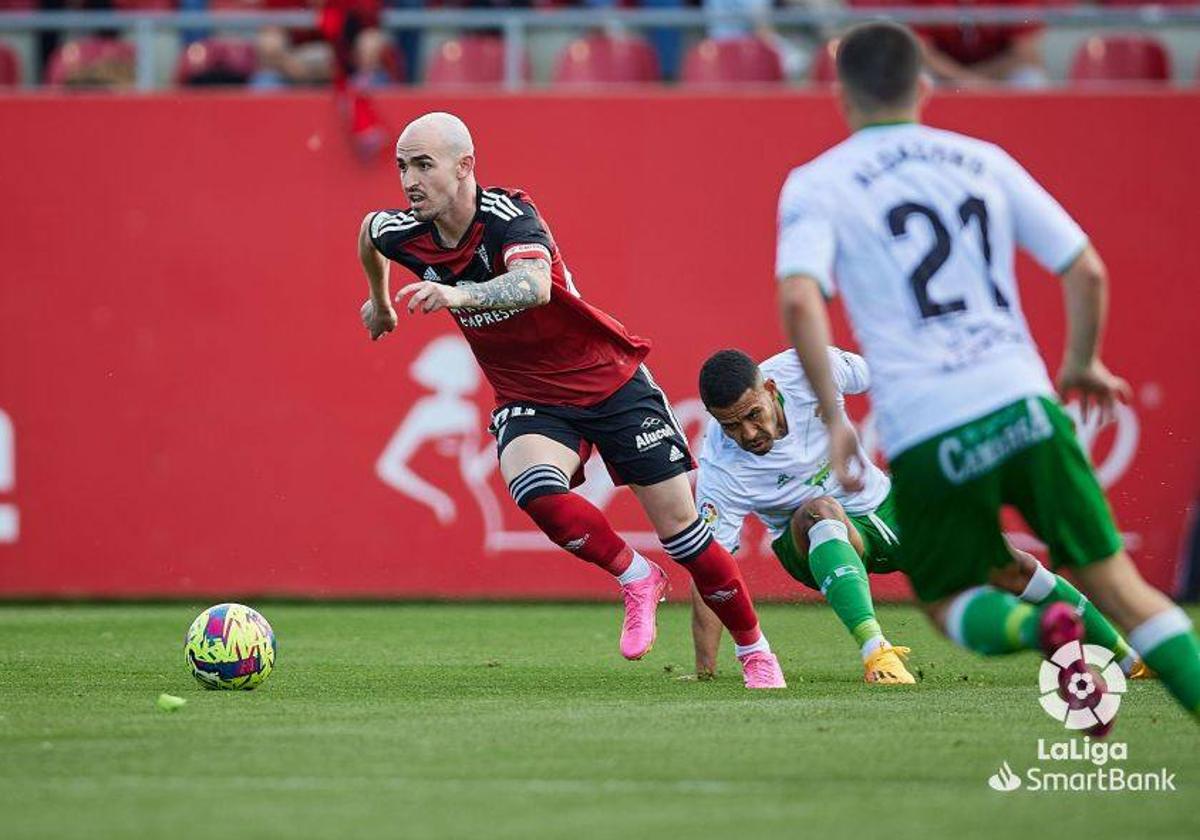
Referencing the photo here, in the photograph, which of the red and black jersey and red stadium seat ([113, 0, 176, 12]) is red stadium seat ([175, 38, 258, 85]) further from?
the red and black jersey

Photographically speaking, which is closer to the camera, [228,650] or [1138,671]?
[228,650]

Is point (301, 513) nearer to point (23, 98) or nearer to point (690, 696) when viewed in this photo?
point (23, 98)

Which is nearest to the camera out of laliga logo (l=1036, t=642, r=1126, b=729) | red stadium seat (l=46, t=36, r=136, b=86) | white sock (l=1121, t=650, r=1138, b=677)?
laliga logo (l=1036, t=642, r=1126, b=729)

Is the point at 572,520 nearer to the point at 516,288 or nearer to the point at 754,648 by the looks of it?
the point at 754,648

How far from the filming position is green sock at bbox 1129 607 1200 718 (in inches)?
239

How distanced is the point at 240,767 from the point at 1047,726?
281cm

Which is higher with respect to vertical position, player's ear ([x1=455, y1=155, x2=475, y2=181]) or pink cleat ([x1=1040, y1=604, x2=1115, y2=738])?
player's ear ([x1=455, y1=155, x2=475, y2=181])

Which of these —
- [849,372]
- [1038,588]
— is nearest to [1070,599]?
[1038,588]

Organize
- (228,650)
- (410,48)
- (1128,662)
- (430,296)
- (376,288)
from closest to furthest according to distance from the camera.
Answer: (430,296) → (228,650) → (1128,662) → (376,288) → (410,48)

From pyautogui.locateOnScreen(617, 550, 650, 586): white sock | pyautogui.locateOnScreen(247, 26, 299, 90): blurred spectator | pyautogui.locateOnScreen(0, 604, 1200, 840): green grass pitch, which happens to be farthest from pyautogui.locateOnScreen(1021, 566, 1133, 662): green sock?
pyautogui.locateOnScreen(247, 26, 299, 90): blurred spectator

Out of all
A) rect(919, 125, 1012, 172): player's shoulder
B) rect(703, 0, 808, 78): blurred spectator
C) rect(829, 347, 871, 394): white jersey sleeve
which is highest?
rect(703, 0, 808, 78): blurred spectator

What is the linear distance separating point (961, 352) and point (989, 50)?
32.1 feet

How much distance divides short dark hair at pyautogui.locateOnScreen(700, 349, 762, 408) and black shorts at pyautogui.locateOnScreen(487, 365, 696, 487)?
338 mm

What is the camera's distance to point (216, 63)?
15656 mm
